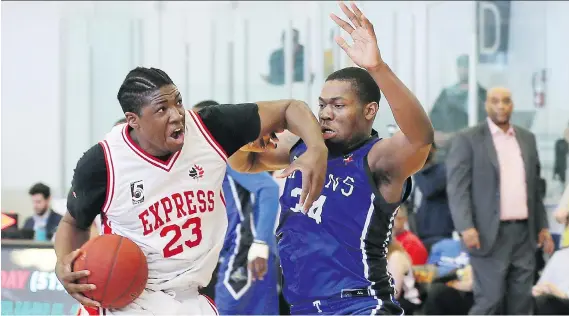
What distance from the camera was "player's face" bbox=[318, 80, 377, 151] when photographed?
15.1 feet

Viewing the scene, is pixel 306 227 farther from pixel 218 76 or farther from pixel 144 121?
pixel 218 76

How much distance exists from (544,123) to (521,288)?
3023 millimetres

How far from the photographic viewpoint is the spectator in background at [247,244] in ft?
23.5

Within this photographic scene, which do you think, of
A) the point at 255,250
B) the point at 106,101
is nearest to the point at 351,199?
the point at 255,250

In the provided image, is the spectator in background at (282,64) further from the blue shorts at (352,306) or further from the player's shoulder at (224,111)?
the blue shorts at (352,306)

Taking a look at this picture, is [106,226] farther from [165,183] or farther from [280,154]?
[280,154]

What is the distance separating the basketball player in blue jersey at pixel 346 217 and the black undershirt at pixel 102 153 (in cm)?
33

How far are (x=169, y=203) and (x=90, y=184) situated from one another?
1.16 ft

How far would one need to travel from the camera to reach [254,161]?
5.17m

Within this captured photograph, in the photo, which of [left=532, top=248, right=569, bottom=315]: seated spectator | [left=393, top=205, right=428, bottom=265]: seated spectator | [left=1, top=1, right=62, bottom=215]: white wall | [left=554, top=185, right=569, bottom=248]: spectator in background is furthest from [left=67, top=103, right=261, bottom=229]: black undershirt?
[left=1, top=1, right=62, bottom=215]: white wall

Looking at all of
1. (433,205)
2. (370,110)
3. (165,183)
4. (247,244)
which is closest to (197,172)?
(165,183)

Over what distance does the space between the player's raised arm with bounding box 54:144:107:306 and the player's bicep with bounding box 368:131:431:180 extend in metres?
1.24

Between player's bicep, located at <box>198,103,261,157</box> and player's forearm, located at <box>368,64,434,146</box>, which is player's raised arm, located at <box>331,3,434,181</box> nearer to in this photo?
player's forearm, located at <box>368,64,434,146</box>

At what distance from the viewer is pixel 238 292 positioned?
7188 mm
